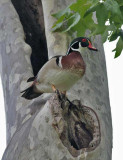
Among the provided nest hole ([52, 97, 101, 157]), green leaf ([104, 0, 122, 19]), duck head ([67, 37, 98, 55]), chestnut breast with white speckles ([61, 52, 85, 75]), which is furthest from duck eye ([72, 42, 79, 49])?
green leaf ([104, 0, 122, 19])

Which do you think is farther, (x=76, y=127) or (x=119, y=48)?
(x=119, y=48)

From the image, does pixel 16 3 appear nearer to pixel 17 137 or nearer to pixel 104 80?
pixel 104 80

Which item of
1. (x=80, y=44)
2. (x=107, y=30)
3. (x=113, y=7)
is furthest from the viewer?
(x=80, y=44)

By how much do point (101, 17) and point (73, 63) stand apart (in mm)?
419

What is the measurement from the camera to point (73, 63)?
330 centimetres

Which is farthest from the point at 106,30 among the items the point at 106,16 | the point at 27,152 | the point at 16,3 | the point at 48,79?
the point at 16,3

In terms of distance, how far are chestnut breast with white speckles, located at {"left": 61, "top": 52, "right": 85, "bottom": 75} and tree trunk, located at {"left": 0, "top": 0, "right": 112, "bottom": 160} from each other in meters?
0.20

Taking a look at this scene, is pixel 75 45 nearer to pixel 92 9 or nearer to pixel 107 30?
pixel 107 30

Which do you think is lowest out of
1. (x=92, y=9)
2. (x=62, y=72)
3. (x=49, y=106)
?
(x=49, y=106)

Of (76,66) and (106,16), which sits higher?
(106,16)

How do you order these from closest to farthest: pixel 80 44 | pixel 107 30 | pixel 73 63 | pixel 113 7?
pixel 113 7 → pixel 107 30 → pixel 73 63 → pixel 80 44

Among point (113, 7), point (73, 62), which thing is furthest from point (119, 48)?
point (113, 7)

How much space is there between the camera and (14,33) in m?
4.28

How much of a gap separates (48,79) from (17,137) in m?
0.43
